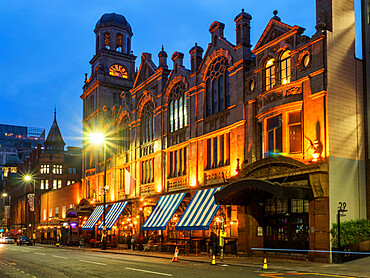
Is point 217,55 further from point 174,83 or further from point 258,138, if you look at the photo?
point 258,138

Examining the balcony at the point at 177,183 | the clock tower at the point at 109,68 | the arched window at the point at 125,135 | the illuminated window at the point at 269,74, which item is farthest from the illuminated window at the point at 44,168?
the illuminated window at the point at 269,74

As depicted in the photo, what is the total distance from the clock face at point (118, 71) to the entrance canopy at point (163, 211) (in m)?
27.2

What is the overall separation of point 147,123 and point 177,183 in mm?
9563

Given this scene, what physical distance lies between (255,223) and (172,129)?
14.3 metres

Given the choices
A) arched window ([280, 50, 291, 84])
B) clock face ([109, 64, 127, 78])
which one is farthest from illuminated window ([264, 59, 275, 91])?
clock face ([109, 64, 127, 78])

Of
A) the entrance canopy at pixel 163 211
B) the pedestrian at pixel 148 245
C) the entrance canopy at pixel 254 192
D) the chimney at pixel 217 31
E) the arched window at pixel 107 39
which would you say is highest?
the arched window at pixel 107 39

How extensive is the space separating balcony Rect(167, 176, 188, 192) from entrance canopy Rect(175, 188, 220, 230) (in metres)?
3.14

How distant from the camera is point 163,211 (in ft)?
123

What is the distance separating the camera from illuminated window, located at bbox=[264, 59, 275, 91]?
28766 millimetres

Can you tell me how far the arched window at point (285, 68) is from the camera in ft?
90.4

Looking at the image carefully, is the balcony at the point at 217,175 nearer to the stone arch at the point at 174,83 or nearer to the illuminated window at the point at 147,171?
the stone arch at the point at 174,83

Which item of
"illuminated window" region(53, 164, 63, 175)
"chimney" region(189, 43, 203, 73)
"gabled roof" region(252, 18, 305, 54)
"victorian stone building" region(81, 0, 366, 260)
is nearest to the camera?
"victorian stone building" region(81, 0, 366, 260)

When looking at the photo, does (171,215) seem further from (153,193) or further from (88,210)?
(88,210)

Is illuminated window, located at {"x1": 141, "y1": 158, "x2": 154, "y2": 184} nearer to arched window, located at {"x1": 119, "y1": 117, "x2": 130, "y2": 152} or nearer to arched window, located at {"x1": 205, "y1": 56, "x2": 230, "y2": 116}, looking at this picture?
arched window, located at {"x1": 119, "y1": 117, "x2": 130, "y2": 152}
